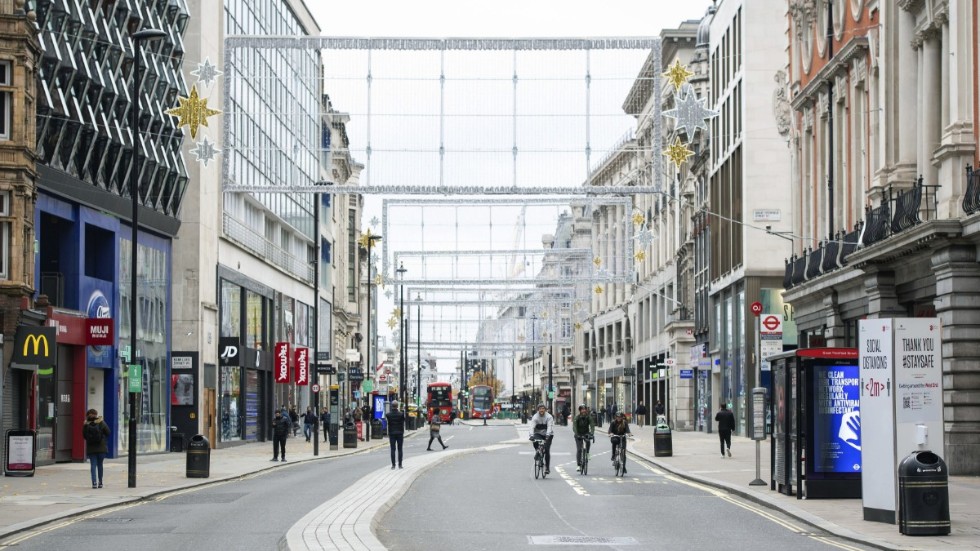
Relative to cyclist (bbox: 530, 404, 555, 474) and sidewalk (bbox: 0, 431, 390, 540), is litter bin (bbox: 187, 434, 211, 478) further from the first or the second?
cyclist (bbox: 530, 404, 555, 474)

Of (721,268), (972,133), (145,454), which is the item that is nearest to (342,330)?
(721,268)

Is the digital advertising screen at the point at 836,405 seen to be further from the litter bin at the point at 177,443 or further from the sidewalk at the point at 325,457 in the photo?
the litter bin at the point at 177,443

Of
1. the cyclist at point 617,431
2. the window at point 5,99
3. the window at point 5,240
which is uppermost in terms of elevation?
the window at point 5,99

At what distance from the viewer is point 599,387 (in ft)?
389

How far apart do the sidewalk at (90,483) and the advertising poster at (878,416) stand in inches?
472

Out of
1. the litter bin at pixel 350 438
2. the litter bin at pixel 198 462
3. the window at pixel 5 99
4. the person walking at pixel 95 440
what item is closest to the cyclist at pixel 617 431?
the litter bin at pixel 198 462

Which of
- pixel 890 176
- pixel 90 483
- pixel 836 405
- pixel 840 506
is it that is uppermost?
pixel 890 176

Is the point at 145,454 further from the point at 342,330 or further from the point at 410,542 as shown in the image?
the point at 342,330

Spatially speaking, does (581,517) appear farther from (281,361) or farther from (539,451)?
(281,361)

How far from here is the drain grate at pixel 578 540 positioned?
58.5 ft

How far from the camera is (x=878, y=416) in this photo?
20328 mm

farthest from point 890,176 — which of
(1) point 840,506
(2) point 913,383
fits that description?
(2) point 913,383

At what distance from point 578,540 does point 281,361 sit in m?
48.0

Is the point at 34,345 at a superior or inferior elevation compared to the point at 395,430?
superior
